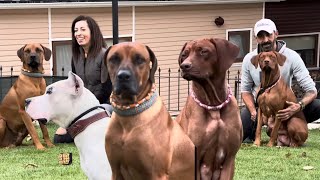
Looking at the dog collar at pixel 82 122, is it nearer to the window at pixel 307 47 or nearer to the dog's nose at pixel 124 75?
the dog's nose at pixel 124 75

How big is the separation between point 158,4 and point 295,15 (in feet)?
16.6

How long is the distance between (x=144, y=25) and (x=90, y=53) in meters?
7.33

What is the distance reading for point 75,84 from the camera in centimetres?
401

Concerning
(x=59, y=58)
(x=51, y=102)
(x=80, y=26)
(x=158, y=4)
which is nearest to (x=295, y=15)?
(x=158, y=4)

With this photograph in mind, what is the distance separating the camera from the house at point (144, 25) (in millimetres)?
12148

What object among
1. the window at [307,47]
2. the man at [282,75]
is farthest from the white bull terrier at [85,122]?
the window at [307,47]

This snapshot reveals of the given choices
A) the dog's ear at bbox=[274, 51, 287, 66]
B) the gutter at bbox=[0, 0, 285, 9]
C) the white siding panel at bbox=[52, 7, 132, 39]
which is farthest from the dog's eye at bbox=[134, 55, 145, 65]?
the white siding panel at bbox=[52, 7, 132, 39]

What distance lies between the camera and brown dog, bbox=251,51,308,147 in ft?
25.5

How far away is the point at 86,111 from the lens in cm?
398

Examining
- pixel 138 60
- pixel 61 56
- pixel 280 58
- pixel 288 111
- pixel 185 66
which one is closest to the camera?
pixel 138 60

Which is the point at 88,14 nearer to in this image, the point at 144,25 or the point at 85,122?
the point at 144,25

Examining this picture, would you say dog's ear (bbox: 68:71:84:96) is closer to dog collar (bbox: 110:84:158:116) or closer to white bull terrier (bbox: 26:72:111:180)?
white bull terrier (bbox: 26:72:111:180)

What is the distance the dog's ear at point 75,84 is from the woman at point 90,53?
234 cm

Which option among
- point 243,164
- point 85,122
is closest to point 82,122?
point 85,122
